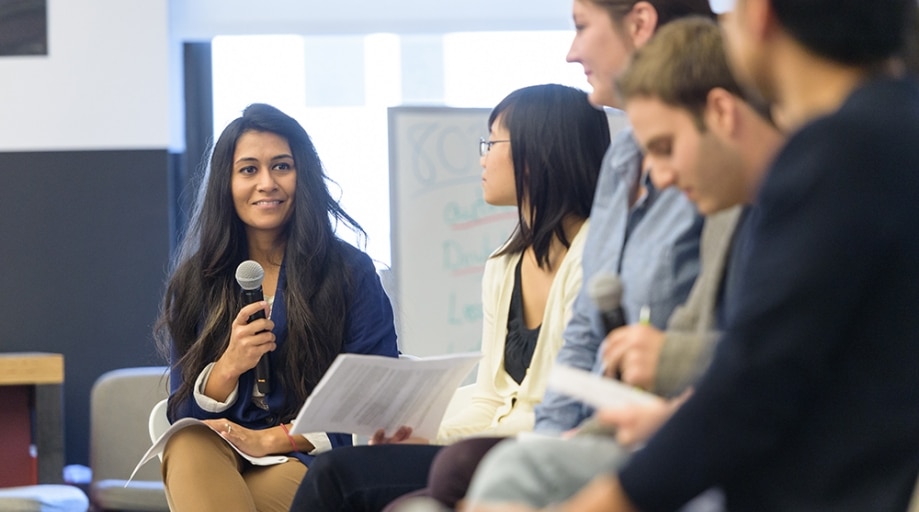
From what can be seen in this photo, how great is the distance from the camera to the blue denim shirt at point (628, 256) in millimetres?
1706

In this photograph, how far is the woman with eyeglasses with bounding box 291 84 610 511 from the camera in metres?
2.34

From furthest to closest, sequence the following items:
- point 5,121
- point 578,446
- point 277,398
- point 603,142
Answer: point 5,121 < point 277,398 < point 603,142 < point 578,446

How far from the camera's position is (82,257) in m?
4.89

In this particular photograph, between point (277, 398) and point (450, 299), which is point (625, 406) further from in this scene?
point (450, 299)

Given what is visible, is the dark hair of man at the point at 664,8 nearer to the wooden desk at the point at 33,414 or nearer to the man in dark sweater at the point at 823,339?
the man in dark sweater at the point at 823,339

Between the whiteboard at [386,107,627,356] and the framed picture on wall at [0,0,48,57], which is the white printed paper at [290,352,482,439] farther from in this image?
the framed picture on wall at [0,0,48,57]

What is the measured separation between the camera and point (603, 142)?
8.29 feet

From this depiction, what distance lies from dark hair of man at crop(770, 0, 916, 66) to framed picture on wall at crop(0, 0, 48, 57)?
172 inches

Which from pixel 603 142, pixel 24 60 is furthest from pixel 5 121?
pixel 603 142

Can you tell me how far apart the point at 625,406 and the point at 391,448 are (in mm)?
992

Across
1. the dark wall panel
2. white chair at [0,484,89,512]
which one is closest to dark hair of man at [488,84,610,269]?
white chair at [0,484,89,512]

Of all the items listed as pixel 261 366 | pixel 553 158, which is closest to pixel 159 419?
pixel 261 366

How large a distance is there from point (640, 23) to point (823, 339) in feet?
3.49

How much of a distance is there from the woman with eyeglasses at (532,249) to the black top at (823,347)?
1.27m
